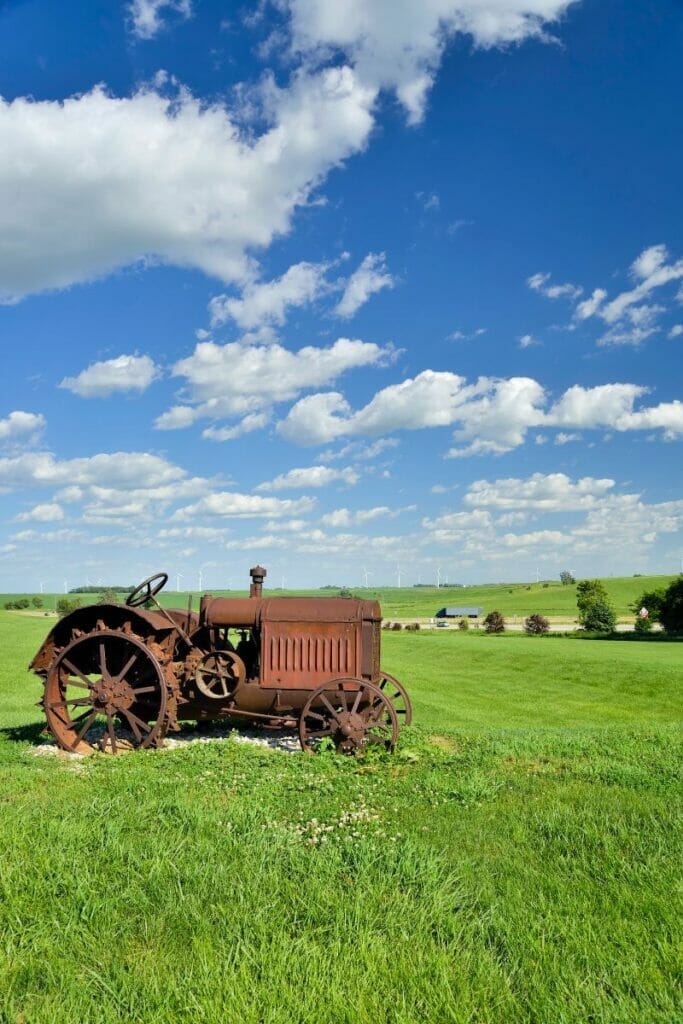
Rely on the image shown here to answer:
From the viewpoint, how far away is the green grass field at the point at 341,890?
12.7 ft

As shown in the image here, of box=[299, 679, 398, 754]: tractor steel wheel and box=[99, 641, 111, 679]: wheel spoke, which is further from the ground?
box=[99, 641, 111, 679]: wheel spoke

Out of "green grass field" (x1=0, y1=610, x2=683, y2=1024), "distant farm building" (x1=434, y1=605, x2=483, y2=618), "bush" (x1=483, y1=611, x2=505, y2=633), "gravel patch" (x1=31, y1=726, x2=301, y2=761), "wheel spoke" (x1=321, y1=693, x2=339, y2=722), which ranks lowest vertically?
"distant farm building" (x1=434, y1=605, x2=483, y2=618)

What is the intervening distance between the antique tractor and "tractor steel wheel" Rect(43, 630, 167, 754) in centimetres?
2

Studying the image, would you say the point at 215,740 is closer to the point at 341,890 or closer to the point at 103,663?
the point at 103,663

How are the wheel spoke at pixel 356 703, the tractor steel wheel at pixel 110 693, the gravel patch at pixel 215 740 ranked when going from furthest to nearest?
the tractor steel wheel at pixel 110 693, the gravel patch at pixel 215 740, the wheel spoke at pixel 356 703

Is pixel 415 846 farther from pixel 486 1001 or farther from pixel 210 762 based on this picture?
pixel 210 762

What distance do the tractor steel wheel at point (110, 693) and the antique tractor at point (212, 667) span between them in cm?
2

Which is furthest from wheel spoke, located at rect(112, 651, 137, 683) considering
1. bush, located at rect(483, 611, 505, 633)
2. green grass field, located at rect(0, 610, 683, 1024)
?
bush, located at rect(483, 611, 505, 633)

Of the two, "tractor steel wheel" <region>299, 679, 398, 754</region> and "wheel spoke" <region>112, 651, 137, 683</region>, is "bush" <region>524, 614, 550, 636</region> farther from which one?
"wheel spoke" <region>112, 651, 137, 683</region>

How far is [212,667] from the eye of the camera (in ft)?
36.8

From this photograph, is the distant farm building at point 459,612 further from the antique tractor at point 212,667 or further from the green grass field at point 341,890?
the green grass field at point 341,890

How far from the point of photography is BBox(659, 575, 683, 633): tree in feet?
188

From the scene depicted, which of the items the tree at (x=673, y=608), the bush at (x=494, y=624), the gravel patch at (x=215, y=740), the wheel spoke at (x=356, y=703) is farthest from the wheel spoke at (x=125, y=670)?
the bush at (x=494, y=624)

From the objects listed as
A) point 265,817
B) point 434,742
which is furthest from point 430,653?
point 265,817
